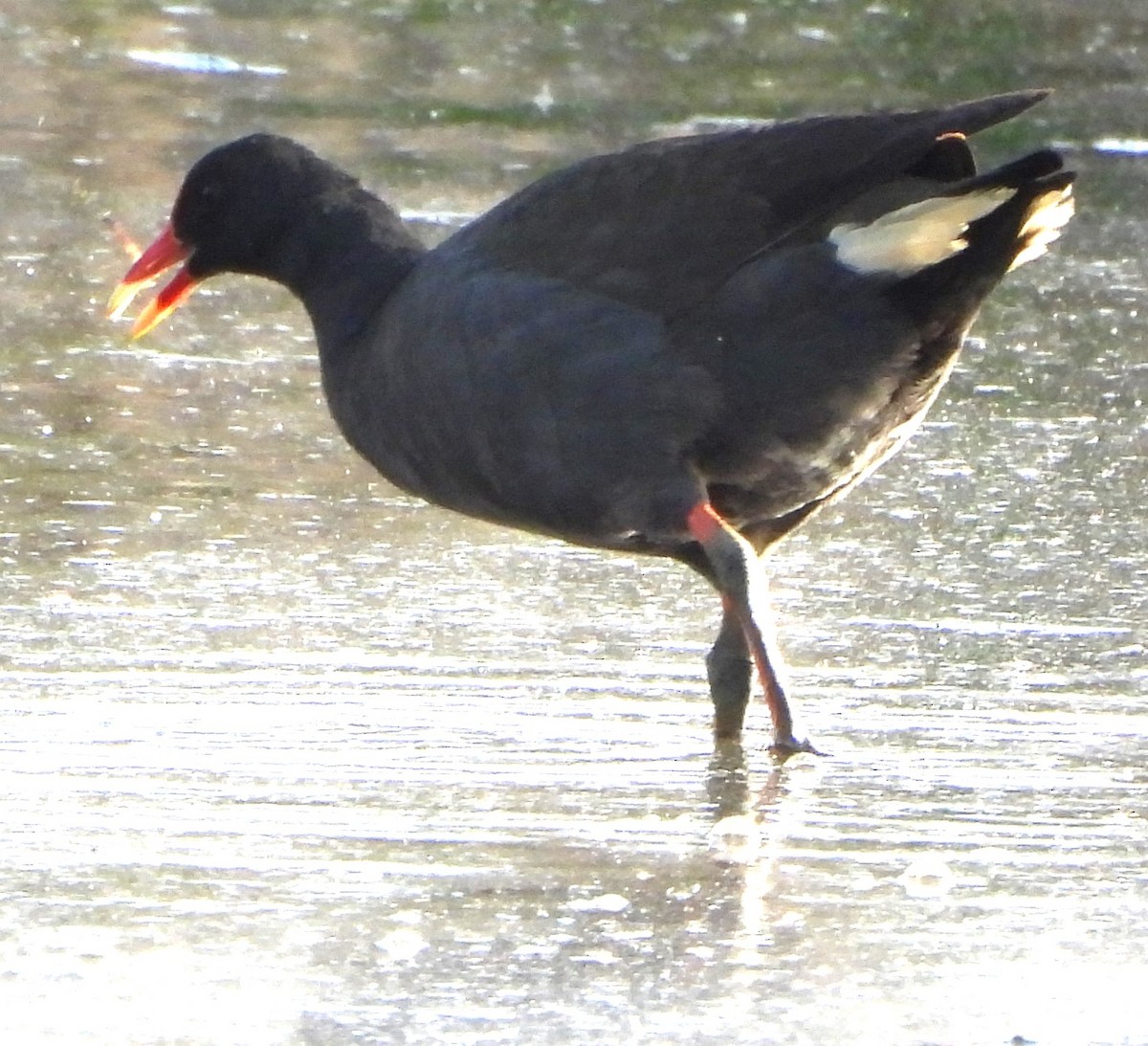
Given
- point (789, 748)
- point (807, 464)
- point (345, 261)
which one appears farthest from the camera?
point (345, 261)

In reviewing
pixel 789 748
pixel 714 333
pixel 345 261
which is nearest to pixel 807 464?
pixel 714 333

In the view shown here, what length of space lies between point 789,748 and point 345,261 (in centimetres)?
134

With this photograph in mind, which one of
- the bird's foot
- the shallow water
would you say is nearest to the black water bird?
the bird's foot

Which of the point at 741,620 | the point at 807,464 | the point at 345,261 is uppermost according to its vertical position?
the point at 345,261

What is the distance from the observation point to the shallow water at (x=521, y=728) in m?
3.25

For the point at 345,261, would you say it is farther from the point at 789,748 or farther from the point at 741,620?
the point at 789,748

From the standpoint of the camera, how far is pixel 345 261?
4.96 metres

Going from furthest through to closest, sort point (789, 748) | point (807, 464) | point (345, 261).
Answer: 1. point (345, 261)
2. point (807, 464)
3. point (789, 748)

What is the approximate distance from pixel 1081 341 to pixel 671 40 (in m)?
4.56

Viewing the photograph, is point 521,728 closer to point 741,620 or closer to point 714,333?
point 741,620

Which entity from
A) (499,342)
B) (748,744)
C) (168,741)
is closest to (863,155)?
(499,342)

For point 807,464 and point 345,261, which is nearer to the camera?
point 807,464

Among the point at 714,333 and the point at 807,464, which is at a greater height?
the point at 714,333

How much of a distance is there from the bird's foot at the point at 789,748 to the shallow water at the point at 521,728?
0.02m
